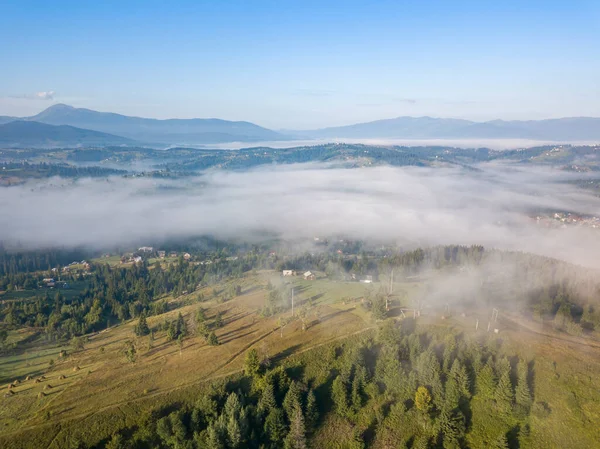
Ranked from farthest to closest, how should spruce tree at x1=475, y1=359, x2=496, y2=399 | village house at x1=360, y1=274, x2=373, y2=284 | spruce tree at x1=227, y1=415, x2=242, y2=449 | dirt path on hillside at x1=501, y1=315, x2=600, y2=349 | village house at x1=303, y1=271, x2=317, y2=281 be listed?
1. village house at x1=303, y1=271, x2=317, y2=281
2. village house at x1=360, y1=274, x2=373, y2=284
3. dirt path on hillside at x1=501, y1=315, x2=600, y2=349
4. spruce tree at x1=475, y1=359, x2=496, y2=399
5. spruce tree at x1=227, y1=415, x2=242, y2=449

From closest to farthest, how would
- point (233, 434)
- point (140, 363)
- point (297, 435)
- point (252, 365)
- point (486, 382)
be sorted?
point (233, 434) → point (297, 435) → point (486, 382) → point (252, 365) → point (140, 363)

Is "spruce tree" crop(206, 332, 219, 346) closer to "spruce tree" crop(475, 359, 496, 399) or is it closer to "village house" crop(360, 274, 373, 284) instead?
"spruce tree" crop(475, 359, 496, 399)

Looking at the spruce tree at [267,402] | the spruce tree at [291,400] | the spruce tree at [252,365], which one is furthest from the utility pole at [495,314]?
the spruce tree at [252,365]

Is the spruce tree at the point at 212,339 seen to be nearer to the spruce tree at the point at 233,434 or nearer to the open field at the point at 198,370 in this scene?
the open field at the point at 198,370

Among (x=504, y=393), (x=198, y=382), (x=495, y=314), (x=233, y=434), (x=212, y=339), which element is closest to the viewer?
(x=233, y=434)

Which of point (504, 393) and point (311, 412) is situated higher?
point (504, 393)

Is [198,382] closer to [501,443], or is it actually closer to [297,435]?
[297,435]

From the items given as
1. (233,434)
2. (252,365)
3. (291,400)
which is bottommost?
(233,434)

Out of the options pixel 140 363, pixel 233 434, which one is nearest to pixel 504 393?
pixel 233 434

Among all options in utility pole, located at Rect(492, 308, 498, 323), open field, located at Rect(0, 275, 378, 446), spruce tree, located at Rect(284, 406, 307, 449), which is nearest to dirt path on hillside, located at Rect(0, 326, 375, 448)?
open field, located at Rect(0, 275, 378, 446)

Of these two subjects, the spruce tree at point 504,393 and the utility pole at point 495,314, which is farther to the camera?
the utility pole at point 495,314

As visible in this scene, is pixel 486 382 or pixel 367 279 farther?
pixel 367 279
